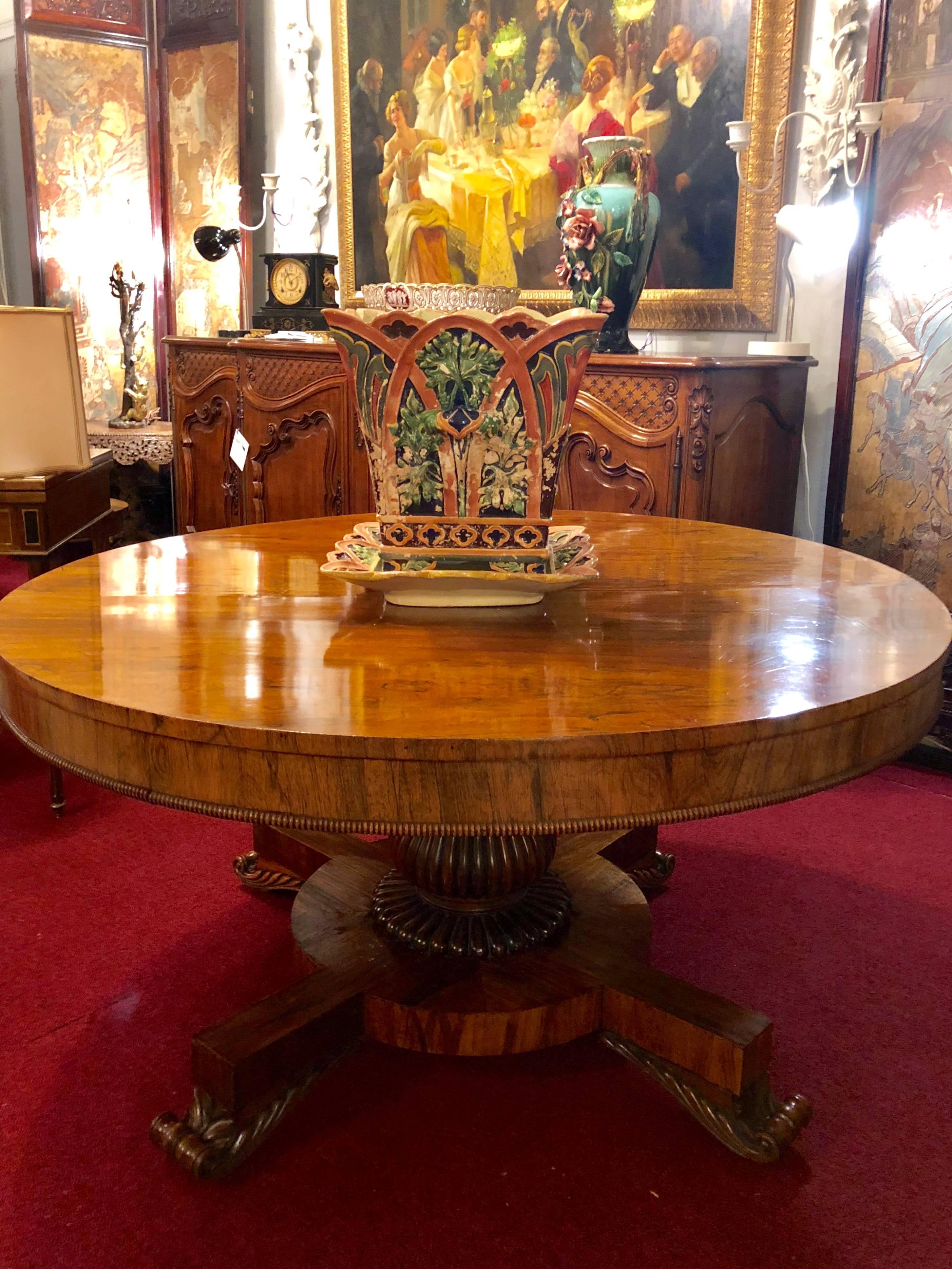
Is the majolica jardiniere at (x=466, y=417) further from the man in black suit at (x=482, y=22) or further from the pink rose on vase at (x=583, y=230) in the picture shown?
the man in black suit at (x=482, y=22)

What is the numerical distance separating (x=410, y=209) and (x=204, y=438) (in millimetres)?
1342

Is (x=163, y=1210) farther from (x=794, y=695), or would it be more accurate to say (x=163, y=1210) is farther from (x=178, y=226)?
(x=178, y=226)

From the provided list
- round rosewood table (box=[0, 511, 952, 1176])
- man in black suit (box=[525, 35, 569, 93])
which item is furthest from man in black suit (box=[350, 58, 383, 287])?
round rosewood table (box=[0, 511, 952, 1176])

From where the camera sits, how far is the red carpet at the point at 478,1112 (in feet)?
5.30

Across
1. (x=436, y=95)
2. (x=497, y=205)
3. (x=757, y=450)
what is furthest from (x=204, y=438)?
(x=757, y=450)

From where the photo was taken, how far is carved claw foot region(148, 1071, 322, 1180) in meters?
1.68

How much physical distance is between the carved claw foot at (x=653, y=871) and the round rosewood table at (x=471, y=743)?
61 mm

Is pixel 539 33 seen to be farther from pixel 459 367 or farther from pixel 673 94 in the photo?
Result: pixel 459 367

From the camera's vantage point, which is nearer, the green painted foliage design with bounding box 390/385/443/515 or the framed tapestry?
the green painted foliage design with bounding box 390/385/443/515

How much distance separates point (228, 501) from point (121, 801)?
192 cm

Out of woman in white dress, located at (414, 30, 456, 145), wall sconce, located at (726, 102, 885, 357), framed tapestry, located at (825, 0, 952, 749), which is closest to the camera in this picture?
framed tapestry, located at (825, 0, 952, 749)

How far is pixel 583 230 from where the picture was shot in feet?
11.3

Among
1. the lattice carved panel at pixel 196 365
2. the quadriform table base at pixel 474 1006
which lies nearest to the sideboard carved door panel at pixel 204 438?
the lattice carved panel at pixel 196 365

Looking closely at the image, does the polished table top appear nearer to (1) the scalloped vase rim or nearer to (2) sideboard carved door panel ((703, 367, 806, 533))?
(1) the scalloped vase rim
